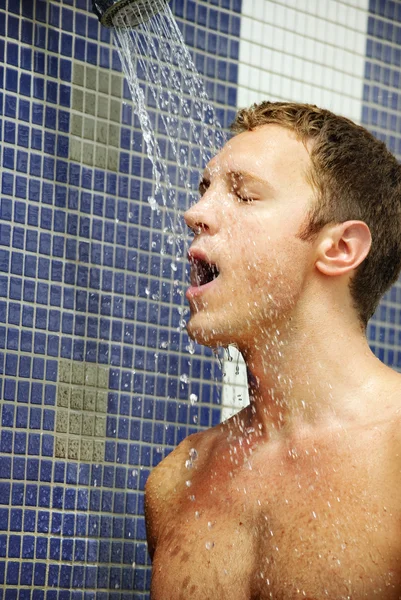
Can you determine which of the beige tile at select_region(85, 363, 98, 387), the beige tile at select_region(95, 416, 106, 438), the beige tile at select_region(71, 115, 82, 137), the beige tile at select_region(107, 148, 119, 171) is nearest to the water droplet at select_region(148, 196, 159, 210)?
the beige tile at select_region(107, 148, 119, 171)

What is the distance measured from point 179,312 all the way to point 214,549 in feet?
2.97

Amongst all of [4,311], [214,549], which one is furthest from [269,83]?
[214,549]

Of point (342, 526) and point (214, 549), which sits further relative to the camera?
point (214, 549)

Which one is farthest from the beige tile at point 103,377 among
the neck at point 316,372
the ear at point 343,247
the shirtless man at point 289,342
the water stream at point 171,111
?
the ear at point 343,247

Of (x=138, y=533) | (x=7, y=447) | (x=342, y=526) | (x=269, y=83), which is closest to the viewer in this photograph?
(x=342, y=526)

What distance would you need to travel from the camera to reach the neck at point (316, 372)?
1.80 m

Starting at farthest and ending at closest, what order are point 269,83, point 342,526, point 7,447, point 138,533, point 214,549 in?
1. point 269,83
2. point 138,533
3. point 7,447
4. point 214,549
5. point 342,526

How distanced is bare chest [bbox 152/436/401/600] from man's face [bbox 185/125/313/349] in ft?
0.83

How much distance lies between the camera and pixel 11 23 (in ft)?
7.82

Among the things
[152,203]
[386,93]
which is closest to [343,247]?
[152,203]

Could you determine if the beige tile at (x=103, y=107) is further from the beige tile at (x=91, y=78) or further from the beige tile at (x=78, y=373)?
the beige tile at (x=78, y=373)

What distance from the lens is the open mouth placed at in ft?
6.11

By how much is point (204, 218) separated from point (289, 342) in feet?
0.82

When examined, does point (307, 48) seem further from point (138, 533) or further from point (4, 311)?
point (138, 533)
